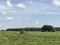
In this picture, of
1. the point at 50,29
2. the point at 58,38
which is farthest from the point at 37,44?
the point at 50,29

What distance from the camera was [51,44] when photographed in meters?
41.1

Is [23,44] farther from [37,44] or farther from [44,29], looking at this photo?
[44,29]

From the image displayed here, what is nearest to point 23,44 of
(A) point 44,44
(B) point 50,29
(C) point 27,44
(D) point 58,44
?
(C) point 27,44

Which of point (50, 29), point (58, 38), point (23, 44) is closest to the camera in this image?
point (23, 44)

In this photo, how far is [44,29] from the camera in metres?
113

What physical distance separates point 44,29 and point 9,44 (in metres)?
73.6

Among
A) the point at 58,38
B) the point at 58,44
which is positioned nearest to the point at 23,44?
the point at 58,44

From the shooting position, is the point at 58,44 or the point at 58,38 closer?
the point at 58,44

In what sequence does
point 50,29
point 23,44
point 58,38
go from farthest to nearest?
point 50,29 < point 58,38 < point 23,44

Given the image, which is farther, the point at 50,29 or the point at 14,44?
the point at 50,29

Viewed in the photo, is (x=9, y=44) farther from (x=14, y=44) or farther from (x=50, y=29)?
(x=50, y=29)

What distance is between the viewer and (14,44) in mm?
41219

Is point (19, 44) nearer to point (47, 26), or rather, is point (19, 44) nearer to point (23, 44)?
point (23, 44)

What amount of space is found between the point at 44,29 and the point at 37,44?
237ft
